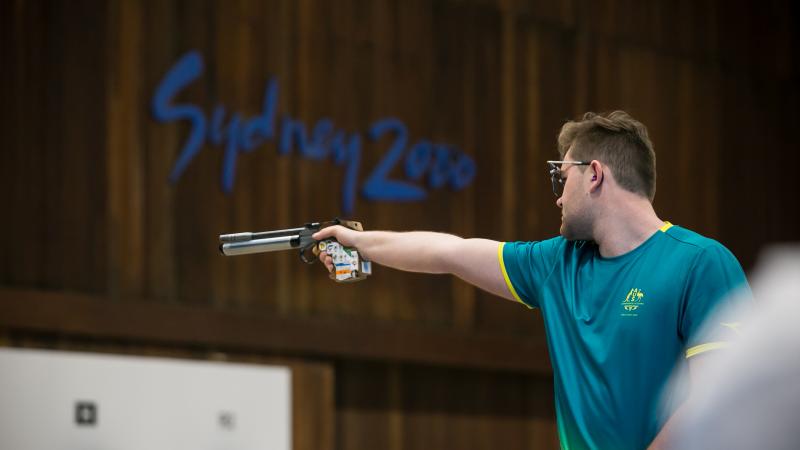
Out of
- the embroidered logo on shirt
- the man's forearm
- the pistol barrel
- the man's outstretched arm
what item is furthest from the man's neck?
the pistol barrel

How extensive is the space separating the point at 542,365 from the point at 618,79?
2433 mm

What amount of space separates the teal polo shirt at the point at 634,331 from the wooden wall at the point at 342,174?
14.6 feet

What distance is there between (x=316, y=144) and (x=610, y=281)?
5.20 meters

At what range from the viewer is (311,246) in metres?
3.64

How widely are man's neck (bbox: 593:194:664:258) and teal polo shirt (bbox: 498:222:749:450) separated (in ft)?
0.09

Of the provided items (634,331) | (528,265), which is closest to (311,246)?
(528,265)

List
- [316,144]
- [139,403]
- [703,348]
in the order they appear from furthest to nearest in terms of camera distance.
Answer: [316,144] < [139,403] < [703,348]

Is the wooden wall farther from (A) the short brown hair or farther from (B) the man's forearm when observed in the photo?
(A) the short brown hair

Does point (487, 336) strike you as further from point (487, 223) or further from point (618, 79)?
point (618, 79)

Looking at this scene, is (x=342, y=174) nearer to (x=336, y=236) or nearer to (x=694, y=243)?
(x=336, y=236)

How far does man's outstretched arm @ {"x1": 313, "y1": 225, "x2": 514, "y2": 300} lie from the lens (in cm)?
326

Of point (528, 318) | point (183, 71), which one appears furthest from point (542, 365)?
point (183, 71)

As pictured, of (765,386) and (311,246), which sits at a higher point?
(311,246)

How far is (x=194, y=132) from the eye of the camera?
7492mm
